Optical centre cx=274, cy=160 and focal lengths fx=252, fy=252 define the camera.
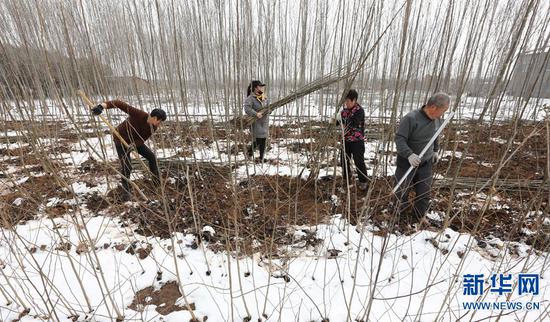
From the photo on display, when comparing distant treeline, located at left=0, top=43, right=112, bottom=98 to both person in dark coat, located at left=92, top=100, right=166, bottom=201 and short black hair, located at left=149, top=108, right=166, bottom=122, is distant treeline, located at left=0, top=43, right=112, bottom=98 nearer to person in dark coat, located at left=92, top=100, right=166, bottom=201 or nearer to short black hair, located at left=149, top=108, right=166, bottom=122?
person in dark coat, located at left=92, top=100, right=166, bottom=201

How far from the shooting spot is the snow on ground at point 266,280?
1686 millimetres

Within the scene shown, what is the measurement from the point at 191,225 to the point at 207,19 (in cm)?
342

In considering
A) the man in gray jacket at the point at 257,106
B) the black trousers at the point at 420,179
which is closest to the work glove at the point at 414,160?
the black trousers at the point at 420,179

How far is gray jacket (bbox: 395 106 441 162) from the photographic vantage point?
2.27 meters

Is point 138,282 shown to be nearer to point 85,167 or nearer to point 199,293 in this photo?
point 199,293

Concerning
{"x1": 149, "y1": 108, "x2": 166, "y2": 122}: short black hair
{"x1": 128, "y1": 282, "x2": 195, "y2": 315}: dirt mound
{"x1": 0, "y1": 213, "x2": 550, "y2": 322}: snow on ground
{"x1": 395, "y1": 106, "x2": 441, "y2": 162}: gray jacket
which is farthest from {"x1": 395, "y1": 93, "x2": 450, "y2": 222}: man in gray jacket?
{"x1": 149, "y1": 108, "x2": 166, "y2": 122}: short black hair

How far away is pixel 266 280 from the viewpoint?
1.97 metres

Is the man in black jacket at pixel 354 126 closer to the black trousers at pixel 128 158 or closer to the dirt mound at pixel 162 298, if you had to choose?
the dirt mound at pixel 162 298

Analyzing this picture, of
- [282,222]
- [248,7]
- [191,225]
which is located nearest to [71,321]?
[191,225]

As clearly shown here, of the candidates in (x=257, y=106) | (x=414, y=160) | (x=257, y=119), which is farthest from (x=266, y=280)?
(x=257, y=106)

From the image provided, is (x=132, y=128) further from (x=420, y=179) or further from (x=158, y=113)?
(x=420, y=179)

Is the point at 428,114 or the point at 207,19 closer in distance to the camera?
the point at 428,114

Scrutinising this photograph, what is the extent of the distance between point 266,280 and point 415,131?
185 cm

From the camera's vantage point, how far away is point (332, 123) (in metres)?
2.54
